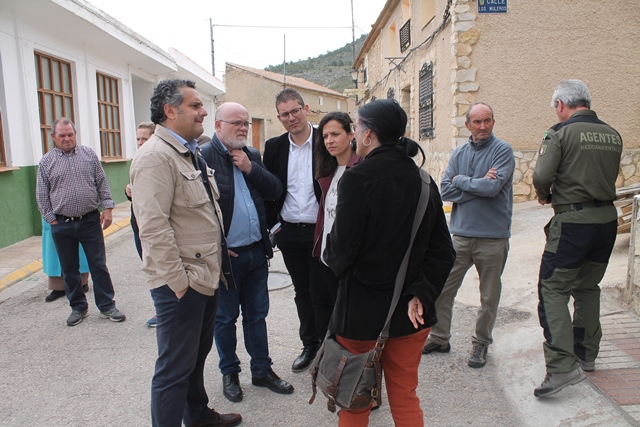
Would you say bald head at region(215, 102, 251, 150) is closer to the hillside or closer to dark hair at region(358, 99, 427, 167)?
dark hair at region(358, 99, 427, 167)

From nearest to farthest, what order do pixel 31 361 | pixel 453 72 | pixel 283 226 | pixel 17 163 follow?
pixel 283 226 → pixel 31 361 → pixel 17 163 → pixel 453 72

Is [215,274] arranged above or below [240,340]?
above

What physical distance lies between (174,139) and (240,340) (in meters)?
2.20

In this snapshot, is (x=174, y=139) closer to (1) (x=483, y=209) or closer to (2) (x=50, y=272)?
(1) (x=483, y=209)

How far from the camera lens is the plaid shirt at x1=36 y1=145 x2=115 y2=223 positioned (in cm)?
439

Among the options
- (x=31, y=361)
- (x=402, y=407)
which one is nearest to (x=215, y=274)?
(x=402, y=407)

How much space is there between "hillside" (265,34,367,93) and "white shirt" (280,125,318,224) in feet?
193

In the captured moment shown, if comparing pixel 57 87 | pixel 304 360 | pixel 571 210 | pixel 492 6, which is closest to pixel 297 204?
pixel 304 360

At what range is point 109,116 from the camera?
449 inches

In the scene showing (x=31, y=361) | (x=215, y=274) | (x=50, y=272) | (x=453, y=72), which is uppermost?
(x=453, y=72)

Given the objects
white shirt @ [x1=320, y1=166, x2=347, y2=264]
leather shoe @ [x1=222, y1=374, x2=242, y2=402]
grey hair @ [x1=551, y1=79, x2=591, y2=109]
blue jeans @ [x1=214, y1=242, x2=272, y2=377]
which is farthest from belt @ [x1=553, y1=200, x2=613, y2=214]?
leather shoe @ [x1=222, y1=374, x2=242, y2=402]

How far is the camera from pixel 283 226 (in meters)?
3.41

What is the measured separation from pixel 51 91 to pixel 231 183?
7.52m

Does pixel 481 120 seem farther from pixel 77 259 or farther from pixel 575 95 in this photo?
pixel 77 259
